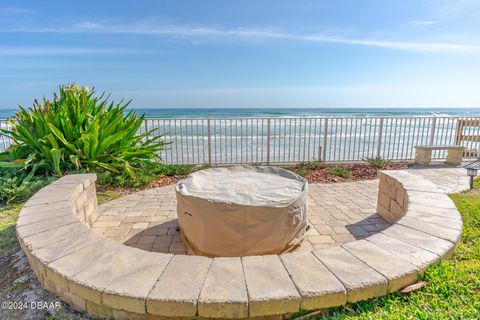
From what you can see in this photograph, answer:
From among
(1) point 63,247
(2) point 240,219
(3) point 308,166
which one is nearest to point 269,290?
(2) point 240,219

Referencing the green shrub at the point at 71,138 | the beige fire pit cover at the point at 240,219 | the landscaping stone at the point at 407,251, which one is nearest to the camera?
the landscaping stone at the point at 407,251

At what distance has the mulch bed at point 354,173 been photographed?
5.20 m

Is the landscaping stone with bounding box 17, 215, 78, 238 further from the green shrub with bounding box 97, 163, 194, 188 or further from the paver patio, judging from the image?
the green shrub with bounding box 97, 163, 194, 188

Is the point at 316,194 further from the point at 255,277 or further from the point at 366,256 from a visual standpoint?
the point at 255,277

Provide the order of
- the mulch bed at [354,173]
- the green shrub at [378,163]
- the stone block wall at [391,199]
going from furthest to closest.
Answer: the green shrub at [378,163]
the mulch bed at [354,173]
the stone block wall at [391,199]

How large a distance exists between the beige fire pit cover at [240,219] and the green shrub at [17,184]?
2.62 m

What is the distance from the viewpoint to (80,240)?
181 centimetres

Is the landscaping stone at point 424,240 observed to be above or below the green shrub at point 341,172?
above

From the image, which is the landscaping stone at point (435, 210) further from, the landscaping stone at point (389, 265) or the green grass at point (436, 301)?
the landscaping stone at point (389, 265)

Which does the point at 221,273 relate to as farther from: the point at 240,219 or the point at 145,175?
the point at 145,175

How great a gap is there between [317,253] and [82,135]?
398 cm

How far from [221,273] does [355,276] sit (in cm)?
71

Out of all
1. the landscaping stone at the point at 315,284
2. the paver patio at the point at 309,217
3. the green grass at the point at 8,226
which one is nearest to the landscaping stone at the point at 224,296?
the landscaping stone at the point at 315,284

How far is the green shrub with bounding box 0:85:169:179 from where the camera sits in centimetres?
417
